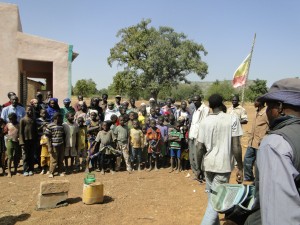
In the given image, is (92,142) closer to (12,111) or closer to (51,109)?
(51,109)

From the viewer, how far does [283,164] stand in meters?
1.29

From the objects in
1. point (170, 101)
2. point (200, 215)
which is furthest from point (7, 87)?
point (200, 215)

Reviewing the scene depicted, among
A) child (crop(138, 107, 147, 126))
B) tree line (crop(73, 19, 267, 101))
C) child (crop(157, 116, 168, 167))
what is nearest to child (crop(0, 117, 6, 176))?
child (crop(138, 107, 147, 126))

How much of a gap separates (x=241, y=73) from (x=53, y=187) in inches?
323

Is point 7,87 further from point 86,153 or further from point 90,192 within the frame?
point 90,192

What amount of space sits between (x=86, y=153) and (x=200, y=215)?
13.5 feet

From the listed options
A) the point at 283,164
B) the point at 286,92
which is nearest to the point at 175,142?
the point at 286,92

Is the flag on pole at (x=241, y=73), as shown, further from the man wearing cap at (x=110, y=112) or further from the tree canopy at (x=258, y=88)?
the tree canopy at (x=258, y=88)

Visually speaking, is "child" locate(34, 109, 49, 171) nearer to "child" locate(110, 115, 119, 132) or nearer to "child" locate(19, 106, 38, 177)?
"child" locate(19, 106, 38, 177)

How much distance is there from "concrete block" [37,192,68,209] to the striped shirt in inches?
81.2

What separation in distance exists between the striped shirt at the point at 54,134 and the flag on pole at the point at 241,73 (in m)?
6.70

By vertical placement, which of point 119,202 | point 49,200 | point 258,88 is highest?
point 258,88

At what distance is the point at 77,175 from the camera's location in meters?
7.11

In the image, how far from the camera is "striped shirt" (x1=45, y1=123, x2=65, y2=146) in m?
6.86
